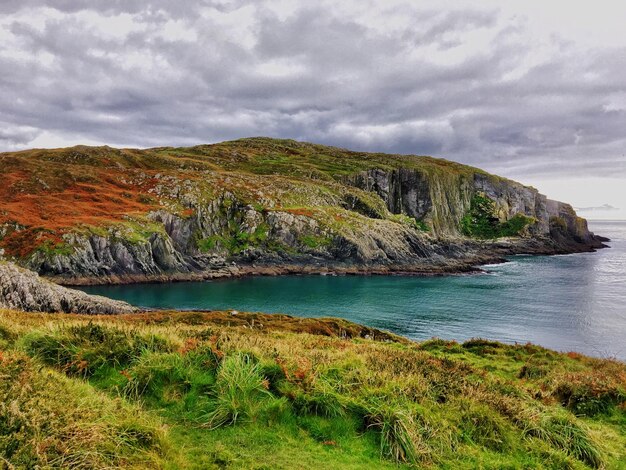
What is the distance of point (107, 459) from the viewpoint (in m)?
6.32

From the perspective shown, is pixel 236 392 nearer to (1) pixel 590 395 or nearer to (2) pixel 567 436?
(2) pixel 567 436

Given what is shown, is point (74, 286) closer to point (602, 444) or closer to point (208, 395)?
point (208, 395)

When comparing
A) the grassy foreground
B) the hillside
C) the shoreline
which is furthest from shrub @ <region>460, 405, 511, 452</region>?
the hillside

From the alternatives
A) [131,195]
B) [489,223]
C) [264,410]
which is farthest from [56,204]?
[489,223]

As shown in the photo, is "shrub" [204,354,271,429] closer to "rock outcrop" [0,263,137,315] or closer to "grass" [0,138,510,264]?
"rock outcrop" [0,263,137,315]

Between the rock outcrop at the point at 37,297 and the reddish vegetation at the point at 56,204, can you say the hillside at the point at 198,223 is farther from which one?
the rock outcrop at the point at 37,297

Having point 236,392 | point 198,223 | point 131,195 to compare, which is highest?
point 131,195

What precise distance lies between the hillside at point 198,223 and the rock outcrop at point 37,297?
3191 cm

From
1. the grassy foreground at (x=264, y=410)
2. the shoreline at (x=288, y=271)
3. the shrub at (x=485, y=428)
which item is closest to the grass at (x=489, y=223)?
the shoreline at (x=288, y=271)

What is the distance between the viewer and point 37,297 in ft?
114

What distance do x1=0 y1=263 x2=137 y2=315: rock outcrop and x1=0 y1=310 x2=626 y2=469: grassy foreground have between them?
75.9 feet

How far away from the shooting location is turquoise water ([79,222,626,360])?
48656 millimetres

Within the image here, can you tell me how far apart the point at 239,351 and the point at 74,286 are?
66.3m

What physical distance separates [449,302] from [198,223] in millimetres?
59018
